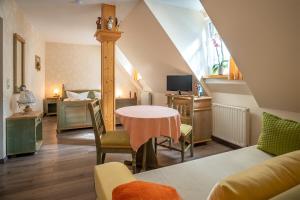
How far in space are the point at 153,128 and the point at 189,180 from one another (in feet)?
2.81

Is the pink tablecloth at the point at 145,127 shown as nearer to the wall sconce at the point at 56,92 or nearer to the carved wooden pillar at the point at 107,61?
the carved wooden pillar at the point at 107,61

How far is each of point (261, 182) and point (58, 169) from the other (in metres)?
2.57

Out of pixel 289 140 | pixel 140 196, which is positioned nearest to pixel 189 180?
pixel 140 196

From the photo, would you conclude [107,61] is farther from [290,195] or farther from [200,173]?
[290,195]

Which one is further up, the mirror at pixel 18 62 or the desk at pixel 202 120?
the mirror at pixel 18 62

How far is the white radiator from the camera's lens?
3.15 meters

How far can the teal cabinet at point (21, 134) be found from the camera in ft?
9.78

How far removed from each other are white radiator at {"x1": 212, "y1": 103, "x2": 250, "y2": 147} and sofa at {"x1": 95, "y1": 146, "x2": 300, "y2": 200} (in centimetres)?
112

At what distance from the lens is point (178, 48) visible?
12.1 ft

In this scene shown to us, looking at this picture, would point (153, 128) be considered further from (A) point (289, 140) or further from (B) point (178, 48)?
(B) point (178, 48)

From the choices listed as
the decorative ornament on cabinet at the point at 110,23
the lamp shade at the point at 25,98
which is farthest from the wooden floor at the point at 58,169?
the decorative ornament on cabinet at the point at 110,23

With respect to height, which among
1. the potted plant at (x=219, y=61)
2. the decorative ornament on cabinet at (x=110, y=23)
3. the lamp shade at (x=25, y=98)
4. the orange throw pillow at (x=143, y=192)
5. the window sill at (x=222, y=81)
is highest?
the decorative ornament on cabinet at (x=110, y=23)

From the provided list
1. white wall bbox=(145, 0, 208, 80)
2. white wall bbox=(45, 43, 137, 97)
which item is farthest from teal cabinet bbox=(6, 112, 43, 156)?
white wall bbox=(45, 43, 137, 97)

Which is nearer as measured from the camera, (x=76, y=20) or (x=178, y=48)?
(x=178, y=48)
